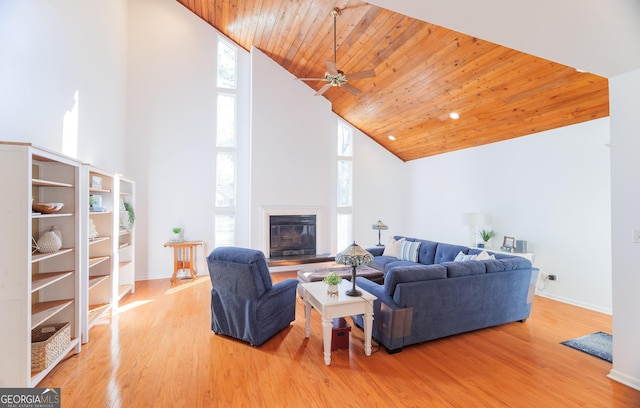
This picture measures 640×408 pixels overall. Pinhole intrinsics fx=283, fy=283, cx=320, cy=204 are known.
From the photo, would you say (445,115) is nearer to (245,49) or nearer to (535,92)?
(535,92)

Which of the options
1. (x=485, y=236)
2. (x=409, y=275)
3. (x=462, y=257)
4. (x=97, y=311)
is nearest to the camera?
(x=409, y=275)

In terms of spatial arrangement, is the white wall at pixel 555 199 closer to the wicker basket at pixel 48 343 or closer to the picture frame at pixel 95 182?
the wicker basket at pixel 48 343

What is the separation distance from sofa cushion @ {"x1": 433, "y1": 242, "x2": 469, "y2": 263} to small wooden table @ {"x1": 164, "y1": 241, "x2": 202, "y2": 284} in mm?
4571

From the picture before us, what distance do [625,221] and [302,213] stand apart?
4.96 metres

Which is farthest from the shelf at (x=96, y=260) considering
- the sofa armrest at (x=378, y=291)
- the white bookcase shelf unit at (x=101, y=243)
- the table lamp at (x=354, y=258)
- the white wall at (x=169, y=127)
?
the sofa armrest at (x=378, y=291)

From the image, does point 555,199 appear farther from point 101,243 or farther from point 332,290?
point 101,243

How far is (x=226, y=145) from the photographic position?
6320mm

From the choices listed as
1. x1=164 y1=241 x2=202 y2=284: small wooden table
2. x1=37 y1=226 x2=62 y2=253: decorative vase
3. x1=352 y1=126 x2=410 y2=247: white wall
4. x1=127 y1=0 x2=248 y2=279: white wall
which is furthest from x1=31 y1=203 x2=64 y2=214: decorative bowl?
x1=352 y1=126 x2=410 y2=247: white wall

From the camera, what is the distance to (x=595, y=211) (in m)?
4.16

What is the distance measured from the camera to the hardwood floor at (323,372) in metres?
2.21

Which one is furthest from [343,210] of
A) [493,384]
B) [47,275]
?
[47,275]

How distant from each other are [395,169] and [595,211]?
14.3ft

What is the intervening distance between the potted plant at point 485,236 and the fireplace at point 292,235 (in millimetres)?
3431

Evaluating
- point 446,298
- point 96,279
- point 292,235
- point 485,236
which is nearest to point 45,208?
point 96,279
